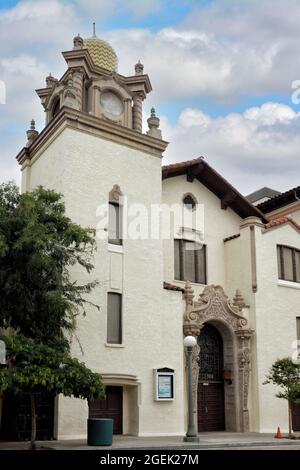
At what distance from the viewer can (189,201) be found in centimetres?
2920

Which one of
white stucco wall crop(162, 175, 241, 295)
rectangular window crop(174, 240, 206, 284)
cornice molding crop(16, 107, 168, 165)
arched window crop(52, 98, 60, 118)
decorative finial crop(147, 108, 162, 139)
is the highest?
arched window crop(52, 98, 60, 118)

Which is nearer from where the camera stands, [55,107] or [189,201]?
[55,107]

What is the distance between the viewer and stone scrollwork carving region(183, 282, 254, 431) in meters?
25.8

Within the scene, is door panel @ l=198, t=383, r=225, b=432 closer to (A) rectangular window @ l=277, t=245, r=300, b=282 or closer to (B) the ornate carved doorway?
(B) the ornate carved doorway

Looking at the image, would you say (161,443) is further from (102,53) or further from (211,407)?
(102,53)

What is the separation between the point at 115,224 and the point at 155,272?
2578 millimetres

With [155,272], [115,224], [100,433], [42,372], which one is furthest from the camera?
[155,272]

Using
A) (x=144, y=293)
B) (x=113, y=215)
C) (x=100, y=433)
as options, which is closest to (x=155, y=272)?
(x=144, y=293)

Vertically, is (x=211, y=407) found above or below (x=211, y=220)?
below

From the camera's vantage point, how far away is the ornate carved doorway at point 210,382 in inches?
1045

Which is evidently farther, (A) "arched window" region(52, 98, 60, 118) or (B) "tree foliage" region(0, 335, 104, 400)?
(A) "arched window" region(52, 98, 60, 118)

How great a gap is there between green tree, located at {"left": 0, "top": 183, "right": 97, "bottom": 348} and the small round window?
10.2m

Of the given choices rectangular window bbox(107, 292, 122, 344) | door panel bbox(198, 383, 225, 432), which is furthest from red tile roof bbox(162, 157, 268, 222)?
door panel bbox(198, 383, 225, 432)

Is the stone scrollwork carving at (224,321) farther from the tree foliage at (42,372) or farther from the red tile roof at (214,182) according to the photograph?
the tree foliage at (42,372)
